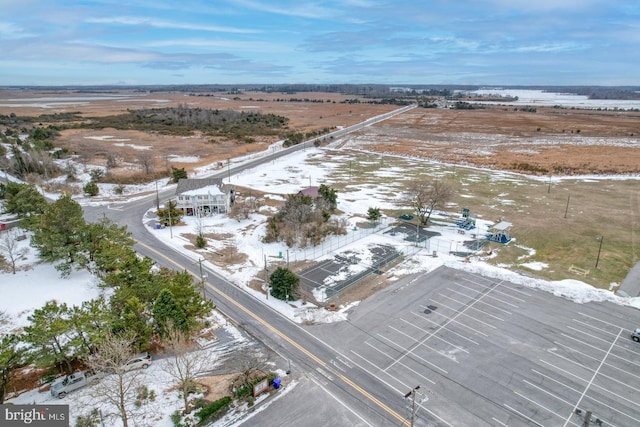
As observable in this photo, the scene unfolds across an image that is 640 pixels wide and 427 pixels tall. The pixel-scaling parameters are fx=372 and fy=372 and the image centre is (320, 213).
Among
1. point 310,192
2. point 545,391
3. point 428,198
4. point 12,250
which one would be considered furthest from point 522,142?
point 12,250

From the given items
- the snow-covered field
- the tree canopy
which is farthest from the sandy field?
the tree canopy

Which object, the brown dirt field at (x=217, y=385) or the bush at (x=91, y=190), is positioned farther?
the bush at (x=91, y=190)

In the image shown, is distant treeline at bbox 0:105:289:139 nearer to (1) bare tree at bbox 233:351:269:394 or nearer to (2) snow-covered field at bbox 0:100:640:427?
(2) snow-covered field at bbox 0:100:640:427

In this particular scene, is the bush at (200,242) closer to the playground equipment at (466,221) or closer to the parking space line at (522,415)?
the playground equipment at (466,221)

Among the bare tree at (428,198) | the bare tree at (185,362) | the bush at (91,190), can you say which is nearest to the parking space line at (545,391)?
the bare tree at (185,362)

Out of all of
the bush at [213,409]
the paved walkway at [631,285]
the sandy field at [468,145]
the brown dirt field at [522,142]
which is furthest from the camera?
the sandy field at [468,145]

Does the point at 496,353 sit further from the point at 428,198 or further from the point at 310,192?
the point at 310,192
